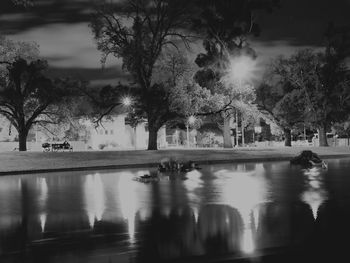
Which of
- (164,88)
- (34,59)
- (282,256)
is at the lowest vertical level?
(282,256)

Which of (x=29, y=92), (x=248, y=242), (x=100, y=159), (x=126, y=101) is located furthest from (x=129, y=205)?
(x=29, y=92)

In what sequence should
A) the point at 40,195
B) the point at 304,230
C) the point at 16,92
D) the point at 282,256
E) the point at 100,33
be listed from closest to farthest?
1. the point at 282,256
2. the point at 304,230
3. the point at 40,195
4. the point at 100,33
5. the point at 16,92

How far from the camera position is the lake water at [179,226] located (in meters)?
7.15

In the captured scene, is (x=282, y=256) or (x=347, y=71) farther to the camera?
(x=347, y=71)

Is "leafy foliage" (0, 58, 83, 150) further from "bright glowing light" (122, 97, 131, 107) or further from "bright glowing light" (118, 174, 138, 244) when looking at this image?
"bright glowing light" (118, 174, 138, 244)

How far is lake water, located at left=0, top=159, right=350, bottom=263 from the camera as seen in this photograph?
7148 mm

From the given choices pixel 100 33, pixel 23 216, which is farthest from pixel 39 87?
pixel 23 216

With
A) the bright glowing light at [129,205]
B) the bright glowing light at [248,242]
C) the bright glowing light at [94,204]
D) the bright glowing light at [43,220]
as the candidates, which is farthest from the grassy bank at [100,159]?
the bright glowing light at [248,242]

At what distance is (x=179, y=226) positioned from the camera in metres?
9.46

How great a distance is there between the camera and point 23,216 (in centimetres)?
Answer: 1142

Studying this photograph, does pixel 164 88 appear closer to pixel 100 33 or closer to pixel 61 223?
pixel 100 33

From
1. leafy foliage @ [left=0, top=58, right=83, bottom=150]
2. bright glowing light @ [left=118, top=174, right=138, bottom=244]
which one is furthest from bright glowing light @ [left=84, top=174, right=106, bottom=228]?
leafy foliage @ [left=0, top=58, right=83, bottom=150]

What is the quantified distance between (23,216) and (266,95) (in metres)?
67.5

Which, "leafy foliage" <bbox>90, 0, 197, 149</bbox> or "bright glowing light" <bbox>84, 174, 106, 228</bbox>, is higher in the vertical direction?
"leafy foliage" <bbox>90, 0, 197, 149</bbox>
